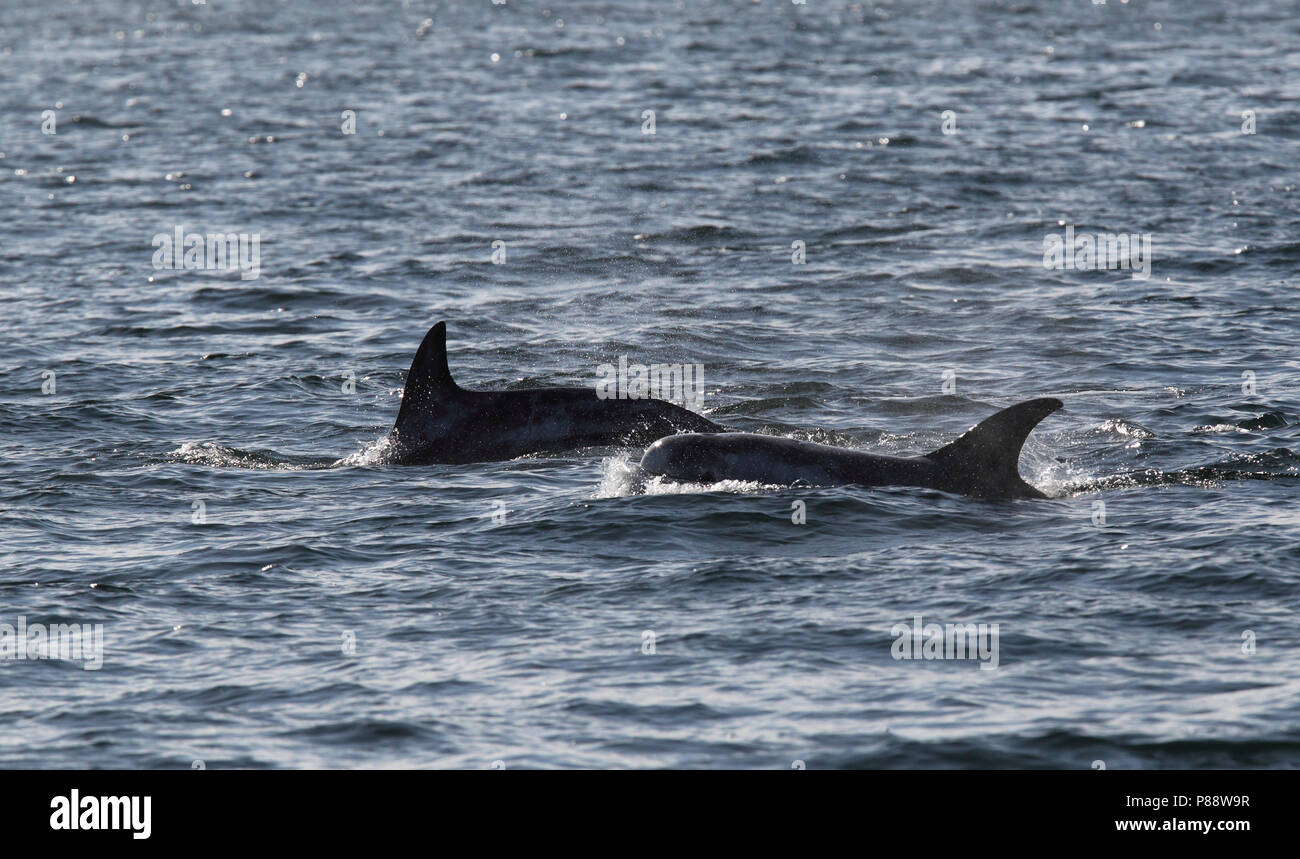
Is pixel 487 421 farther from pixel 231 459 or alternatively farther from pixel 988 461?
pixel 988 461

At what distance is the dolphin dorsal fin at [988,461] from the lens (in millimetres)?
13977

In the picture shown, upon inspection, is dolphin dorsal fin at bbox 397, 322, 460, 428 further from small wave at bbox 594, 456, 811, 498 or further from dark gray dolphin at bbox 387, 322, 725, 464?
small wave at bbox 594, 456, 811, 498

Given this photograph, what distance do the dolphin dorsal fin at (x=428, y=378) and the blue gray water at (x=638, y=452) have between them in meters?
0.66

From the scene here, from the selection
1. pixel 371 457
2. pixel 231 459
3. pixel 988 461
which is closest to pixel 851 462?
pixel 988 461

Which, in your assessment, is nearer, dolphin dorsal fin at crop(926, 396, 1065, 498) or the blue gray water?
the blue gray water

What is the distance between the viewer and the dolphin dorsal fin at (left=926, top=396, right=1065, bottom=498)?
45.9 feet

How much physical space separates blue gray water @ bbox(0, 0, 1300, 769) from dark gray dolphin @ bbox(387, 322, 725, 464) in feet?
1.33

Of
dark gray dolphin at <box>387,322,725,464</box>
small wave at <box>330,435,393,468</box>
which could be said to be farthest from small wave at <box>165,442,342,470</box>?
dark gray dolphin at <box>387,322,725,464</box>

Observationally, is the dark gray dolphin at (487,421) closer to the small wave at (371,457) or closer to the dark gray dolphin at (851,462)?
the small wave at (371,457)

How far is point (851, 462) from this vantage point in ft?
47.8

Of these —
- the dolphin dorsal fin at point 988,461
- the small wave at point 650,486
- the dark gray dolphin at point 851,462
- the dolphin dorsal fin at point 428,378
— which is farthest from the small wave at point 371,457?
the dolphin dorsal fin at point 988,461
